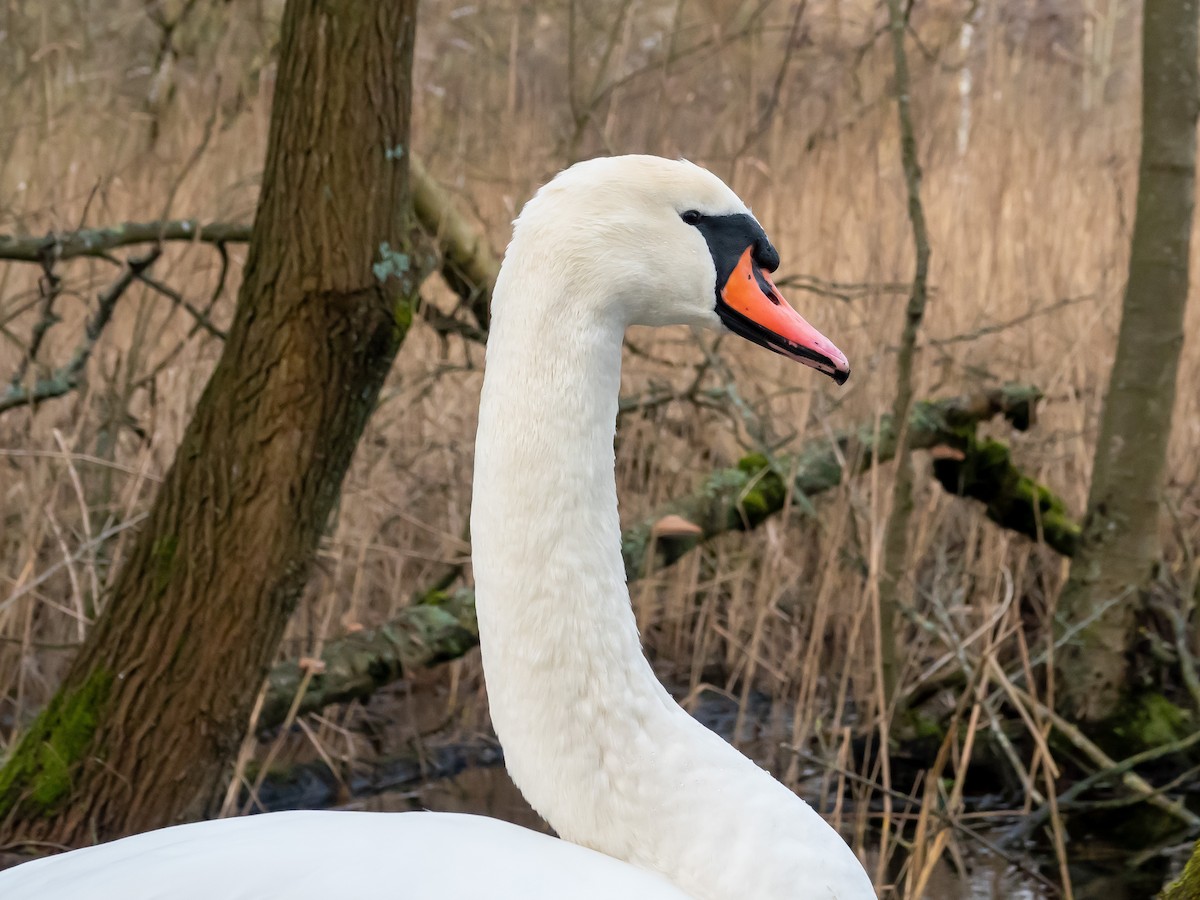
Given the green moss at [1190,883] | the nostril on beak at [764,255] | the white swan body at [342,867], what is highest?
the nostril on beak at [764,255]

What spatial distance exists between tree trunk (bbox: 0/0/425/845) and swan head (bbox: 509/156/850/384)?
1073 millimetres

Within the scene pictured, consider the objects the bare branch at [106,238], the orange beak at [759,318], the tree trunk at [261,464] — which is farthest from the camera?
the bare branch at [106,238]

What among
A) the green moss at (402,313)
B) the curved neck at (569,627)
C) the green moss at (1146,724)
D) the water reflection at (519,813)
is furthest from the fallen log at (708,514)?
the curved neck at (569,627)

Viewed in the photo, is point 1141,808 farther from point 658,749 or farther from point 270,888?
point 270,888

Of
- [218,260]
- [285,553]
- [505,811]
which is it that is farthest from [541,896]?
[218,260]

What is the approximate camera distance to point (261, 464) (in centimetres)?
288

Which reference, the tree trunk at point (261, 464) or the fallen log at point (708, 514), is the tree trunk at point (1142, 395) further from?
the tree trunk at point (261, 464)

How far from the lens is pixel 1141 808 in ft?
12.9

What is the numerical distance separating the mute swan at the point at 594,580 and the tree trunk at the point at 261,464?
1.08m

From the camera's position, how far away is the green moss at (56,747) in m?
2.95

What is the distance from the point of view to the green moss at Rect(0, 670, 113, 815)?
2.95 metres

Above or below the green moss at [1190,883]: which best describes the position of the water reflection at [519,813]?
below

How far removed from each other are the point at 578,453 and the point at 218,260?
3.80m

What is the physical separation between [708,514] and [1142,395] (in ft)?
4.11
